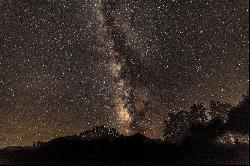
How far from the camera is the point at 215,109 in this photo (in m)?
19.4

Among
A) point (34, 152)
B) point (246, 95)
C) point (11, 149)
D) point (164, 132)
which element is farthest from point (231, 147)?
point (11, 149)

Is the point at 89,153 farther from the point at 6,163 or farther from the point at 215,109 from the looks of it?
the point at 215,109

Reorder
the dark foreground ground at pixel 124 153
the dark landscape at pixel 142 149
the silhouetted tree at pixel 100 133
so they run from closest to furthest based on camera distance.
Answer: the dark foreground ground at pixel 124 153 < the dark landscape at pixel 142 149 < the silhouetted tree at pixel 100 133

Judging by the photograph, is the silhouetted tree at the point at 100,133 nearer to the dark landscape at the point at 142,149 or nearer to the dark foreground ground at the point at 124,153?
the dark landscape at the point at 142,149

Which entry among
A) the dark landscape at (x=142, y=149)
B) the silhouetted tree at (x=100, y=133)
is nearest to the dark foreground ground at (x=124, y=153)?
the dark landscape at (x=142, y=149)

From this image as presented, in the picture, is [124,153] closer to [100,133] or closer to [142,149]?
[142,149]

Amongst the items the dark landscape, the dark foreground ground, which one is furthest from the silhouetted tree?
the dark foreground ground

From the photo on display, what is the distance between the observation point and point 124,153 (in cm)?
1659

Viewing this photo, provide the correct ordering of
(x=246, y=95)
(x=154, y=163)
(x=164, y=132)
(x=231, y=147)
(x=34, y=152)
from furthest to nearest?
(x=164, y=132)
(x=246, y=95)
(x=34, y=152)
(x=231, y=147)
(x=154, y=163)

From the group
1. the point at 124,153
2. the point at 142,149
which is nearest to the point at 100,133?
the point at 142,149

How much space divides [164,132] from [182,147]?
2818 mm

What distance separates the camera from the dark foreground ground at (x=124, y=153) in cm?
1515

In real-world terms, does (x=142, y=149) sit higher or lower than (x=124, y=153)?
higher

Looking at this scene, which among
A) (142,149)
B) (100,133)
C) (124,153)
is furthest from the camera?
(100,133)
